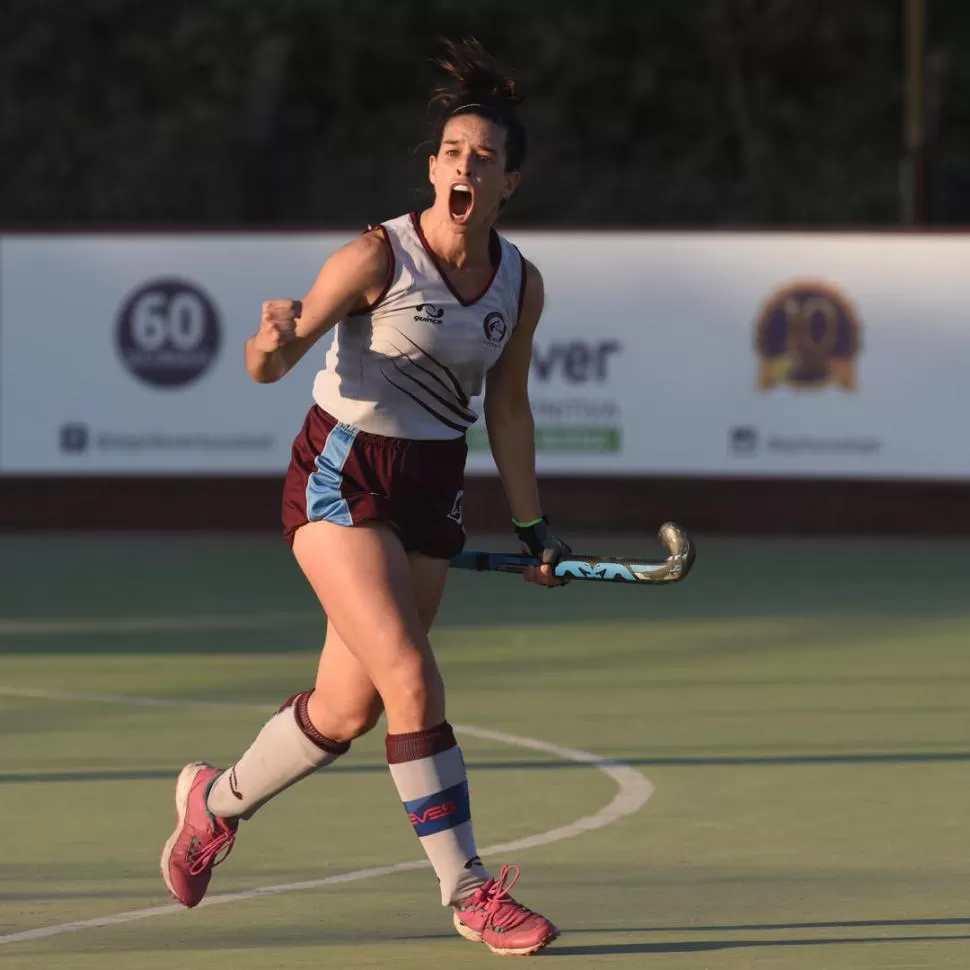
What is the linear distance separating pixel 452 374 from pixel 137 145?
1178 inches

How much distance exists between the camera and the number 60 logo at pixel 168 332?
59.4ft

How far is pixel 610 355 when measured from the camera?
59.2 feet

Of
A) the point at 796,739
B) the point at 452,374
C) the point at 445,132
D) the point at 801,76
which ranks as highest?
the point at 801,76

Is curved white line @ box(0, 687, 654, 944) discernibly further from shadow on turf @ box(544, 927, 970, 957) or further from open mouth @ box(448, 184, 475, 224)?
open mouth @ box(448, 184, 475, 224)

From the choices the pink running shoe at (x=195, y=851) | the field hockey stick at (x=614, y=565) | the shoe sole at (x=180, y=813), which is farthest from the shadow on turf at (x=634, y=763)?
the field hockey stick at (x=614, y=565)

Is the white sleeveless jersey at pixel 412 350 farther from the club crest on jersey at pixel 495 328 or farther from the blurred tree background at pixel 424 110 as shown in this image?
the blurred tree background at pixel 424 110

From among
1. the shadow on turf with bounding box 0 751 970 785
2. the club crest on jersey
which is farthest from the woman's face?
the shadow on turf with bounding box 0 751 970 785

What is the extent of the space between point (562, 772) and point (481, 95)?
10.4 ft

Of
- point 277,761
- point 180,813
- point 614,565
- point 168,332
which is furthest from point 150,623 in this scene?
point 614,565

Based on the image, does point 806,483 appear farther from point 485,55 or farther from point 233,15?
point 233,15

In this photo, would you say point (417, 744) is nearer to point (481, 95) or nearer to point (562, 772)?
point (481, 95)

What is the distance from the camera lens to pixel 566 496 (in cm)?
1800

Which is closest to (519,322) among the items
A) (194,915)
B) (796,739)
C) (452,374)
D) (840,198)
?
(452,374)

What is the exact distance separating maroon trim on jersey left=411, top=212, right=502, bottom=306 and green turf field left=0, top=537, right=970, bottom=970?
156 cm
